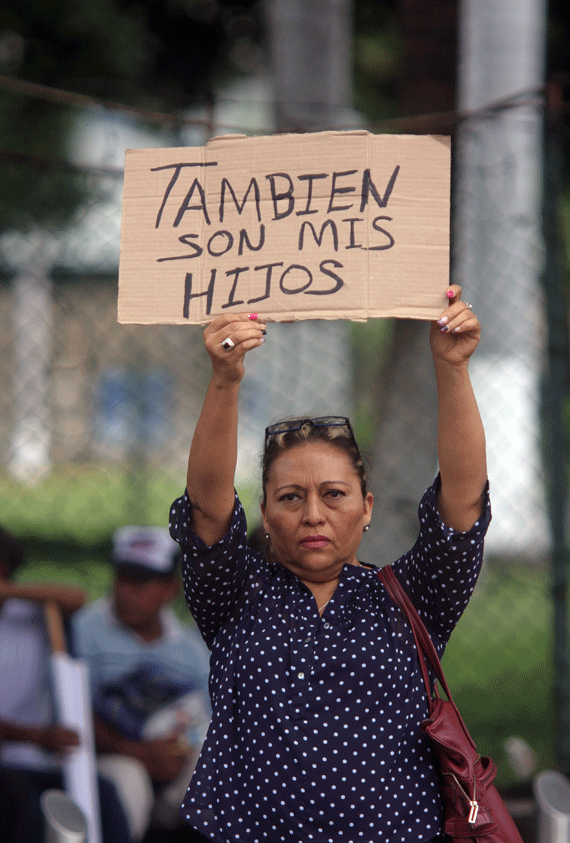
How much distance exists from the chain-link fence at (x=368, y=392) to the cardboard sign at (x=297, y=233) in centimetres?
44

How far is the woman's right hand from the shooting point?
1497 millimetres

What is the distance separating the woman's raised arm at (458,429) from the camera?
1.51 metres

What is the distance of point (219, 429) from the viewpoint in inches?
59.7

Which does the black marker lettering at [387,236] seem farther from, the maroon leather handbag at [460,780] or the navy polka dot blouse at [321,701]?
the maroon leather handbag at [460,780]

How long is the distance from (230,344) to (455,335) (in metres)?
Answer: 0.38

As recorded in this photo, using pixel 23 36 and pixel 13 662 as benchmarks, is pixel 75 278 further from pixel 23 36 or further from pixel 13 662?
pixel 23 36

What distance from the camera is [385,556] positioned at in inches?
128

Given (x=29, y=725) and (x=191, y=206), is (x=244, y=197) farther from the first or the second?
(x=29, y=725)

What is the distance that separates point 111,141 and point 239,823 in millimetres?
2898

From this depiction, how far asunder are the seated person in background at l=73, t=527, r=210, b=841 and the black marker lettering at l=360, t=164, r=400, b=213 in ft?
6.97

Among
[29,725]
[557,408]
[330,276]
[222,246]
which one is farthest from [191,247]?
[29,725]

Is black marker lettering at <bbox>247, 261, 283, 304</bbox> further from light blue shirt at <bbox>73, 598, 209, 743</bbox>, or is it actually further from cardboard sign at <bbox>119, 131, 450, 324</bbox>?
light blue shirt at <bbox>73, 598, 209, 743</bbox>

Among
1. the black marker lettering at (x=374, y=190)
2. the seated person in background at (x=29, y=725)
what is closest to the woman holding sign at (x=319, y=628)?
the black marker lettering at (x=374, y=190)

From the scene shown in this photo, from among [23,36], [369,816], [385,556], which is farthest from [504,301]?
[23,36]
